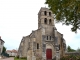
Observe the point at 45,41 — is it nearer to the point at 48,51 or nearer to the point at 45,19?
the point at 48,51

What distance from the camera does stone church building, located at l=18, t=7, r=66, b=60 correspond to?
115ft

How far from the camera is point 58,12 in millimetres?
17844

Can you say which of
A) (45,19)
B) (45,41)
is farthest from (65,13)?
(45,19)

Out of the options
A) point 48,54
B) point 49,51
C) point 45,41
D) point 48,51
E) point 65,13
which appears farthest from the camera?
point 49,51

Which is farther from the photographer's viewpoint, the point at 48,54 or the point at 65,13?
the point at 48,54

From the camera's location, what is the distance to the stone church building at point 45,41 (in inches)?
1379

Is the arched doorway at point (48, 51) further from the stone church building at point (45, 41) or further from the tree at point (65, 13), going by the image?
the tree at point (65, 13)

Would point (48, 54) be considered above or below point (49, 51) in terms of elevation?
below

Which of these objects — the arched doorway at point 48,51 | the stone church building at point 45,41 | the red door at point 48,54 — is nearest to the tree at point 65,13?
the stone church building at point 45,41

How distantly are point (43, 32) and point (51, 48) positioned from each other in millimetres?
4881

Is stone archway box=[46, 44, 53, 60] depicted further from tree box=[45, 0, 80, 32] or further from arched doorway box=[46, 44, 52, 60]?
tree box=[45, 0, 80, 32]

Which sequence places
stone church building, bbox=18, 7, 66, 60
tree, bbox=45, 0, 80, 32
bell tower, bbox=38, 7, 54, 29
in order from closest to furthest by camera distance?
tree, bbox=45, 0, 80, 32
stone church building, bbox=18, 7, 66, 60
bell tower, bbox=38, 7, 54, 29

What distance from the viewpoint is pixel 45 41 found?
36219 mm

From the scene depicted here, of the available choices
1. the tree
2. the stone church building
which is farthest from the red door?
the tree
